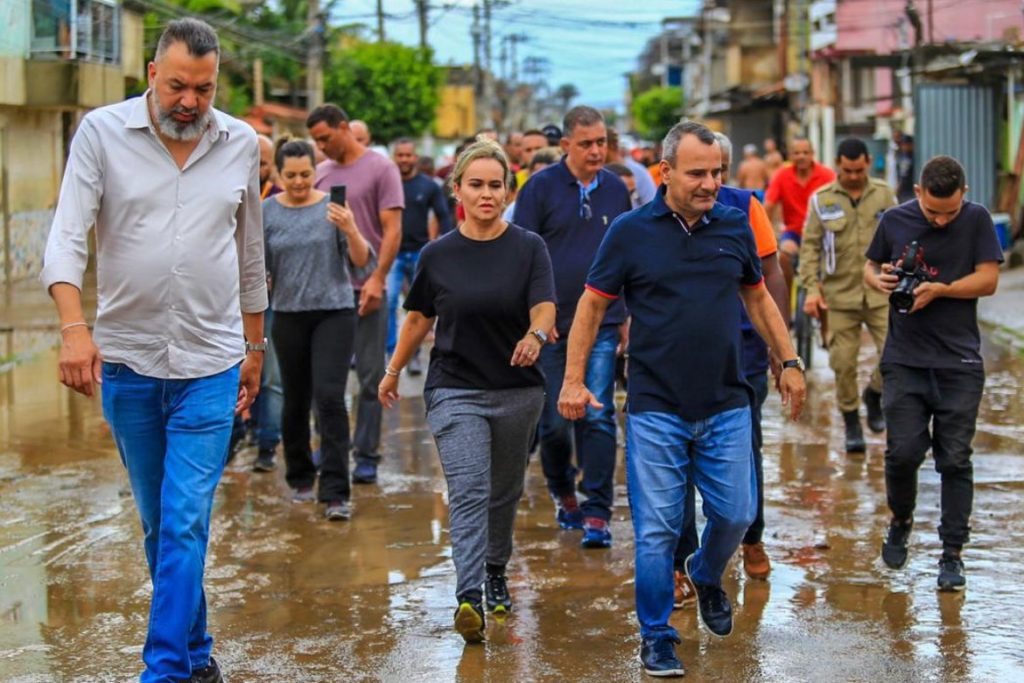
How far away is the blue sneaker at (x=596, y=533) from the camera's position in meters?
7.82

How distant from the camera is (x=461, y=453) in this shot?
6.35 m

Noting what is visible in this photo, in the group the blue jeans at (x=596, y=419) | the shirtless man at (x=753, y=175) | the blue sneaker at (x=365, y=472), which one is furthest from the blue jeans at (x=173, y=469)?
the shirtless man at (x=753, y=175)

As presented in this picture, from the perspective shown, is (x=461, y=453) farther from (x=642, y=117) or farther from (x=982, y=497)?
(x=642, y=117)

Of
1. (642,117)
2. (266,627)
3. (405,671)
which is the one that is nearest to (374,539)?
(266,627)

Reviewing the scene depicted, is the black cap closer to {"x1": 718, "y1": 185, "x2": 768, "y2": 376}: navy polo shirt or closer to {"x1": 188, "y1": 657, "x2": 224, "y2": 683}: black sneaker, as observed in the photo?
{"x1": 718, "y1": 185, "x2": 768, "y2": 376}: navy polo shirt

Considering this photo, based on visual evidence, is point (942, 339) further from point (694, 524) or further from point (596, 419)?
point (596, 419)

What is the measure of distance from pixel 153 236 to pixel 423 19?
45.8 metres

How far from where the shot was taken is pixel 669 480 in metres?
5.87

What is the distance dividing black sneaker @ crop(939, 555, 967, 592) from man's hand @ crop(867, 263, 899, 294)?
1220mm

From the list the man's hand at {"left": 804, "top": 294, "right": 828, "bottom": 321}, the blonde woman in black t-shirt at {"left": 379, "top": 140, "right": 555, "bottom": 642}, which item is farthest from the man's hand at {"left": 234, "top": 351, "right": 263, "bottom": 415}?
the man's hand at {"left": 804, "top": 294, "right": 828, "bottom": 321}

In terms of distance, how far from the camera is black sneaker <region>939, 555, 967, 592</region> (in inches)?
274

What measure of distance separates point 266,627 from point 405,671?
2.85 feet

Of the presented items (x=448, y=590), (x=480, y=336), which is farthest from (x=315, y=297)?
(x=480, y=336)

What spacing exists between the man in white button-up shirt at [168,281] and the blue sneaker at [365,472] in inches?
172
